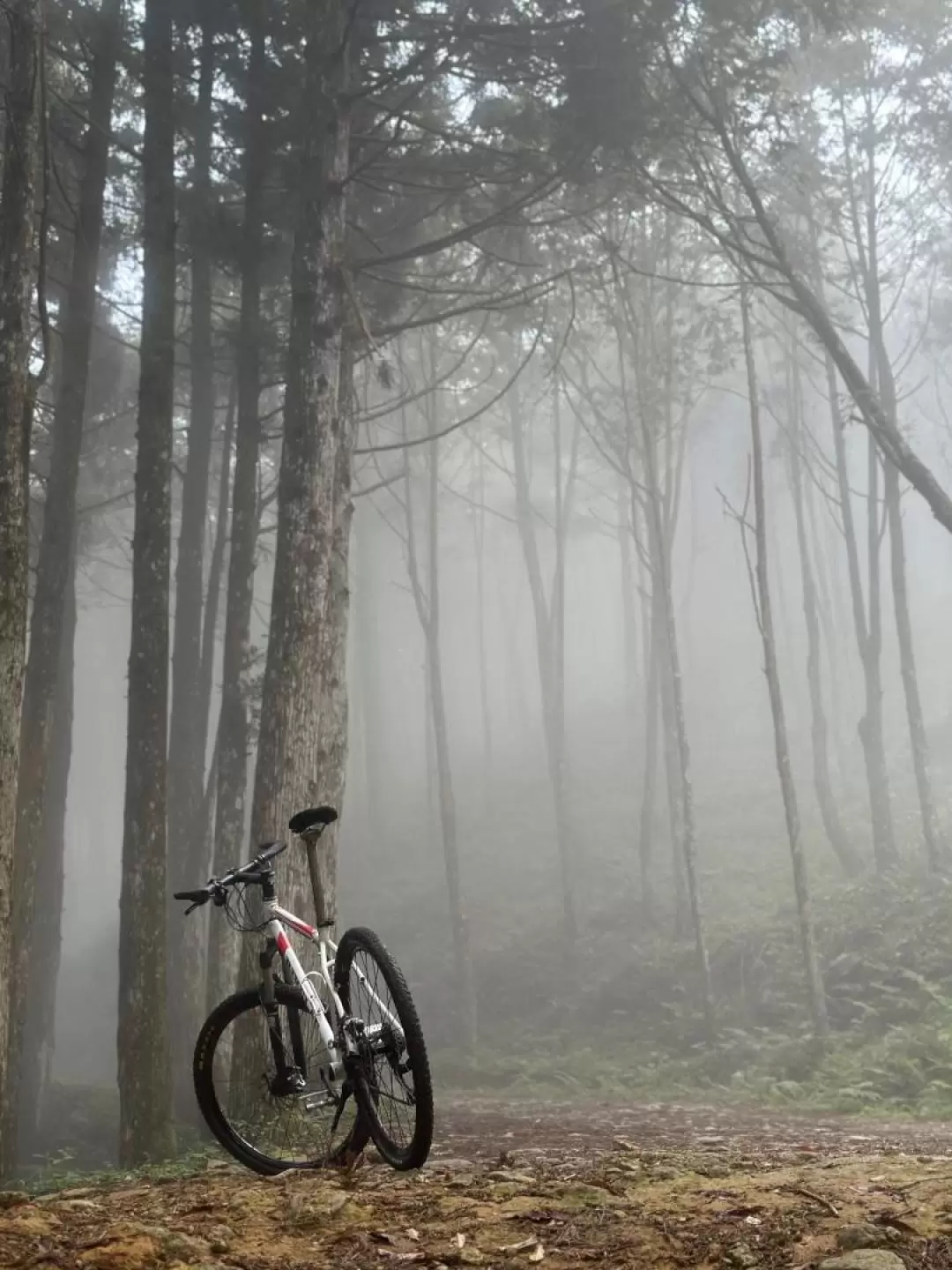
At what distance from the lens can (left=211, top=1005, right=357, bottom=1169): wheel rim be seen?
5078mm

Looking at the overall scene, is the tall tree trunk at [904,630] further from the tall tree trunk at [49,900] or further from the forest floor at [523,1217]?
the tall tree trunk at [49,900]

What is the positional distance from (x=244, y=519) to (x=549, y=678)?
11.3m

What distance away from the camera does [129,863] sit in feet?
28.7

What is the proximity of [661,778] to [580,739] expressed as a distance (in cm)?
519

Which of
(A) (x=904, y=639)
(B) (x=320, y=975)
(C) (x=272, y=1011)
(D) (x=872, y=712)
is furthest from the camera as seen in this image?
(D) (x=872, y=712)

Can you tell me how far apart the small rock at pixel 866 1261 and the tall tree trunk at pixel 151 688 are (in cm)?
647

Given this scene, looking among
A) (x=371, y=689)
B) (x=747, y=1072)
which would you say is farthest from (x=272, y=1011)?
(x=371, y=689)

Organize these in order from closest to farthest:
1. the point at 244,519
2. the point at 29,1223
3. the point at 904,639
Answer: the point at 29,1223 → the point at 244,519 → the point at 904,639

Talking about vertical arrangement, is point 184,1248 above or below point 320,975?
below

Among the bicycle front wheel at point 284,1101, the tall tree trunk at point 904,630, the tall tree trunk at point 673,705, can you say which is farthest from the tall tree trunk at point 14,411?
the tall tree trunk at point 904,630

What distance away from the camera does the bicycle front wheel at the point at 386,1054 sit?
459 centimetres

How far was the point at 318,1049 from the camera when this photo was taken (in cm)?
510

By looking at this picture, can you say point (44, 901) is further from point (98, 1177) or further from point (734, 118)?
point (734, 118)

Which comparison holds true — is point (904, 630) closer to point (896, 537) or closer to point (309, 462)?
point (896, 537)
